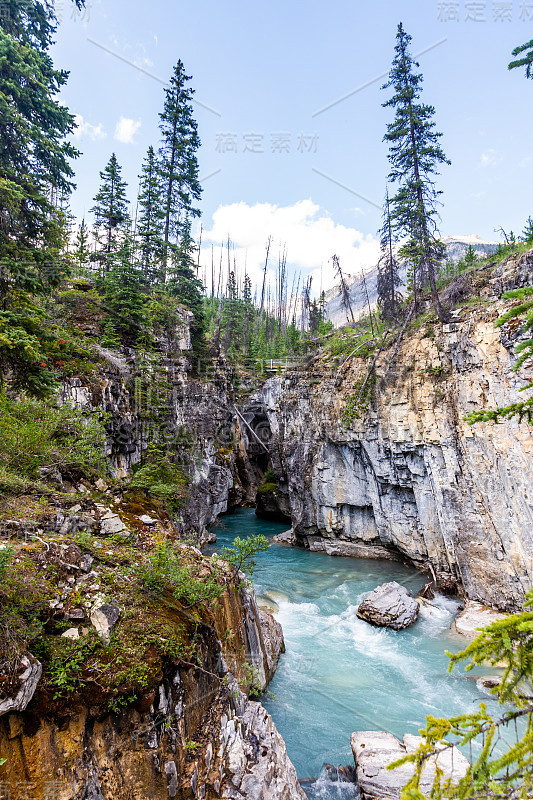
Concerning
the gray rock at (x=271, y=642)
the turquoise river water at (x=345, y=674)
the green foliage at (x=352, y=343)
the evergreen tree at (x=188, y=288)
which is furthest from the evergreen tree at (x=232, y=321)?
the gray rock at (x=271, y=642)

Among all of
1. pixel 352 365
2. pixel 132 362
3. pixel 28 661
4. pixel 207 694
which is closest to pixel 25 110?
pixel 132 362

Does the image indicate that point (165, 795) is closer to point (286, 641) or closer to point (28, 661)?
point (28, 661)

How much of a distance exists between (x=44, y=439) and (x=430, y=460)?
13676 millimetres

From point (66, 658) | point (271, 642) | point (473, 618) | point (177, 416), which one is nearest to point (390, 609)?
point (473, 618)

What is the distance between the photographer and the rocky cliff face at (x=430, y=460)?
11.8 m

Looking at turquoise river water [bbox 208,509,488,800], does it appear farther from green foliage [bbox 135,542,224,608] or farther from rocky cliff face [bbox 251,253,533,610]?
green foliage [bbox 135,542,224,608]

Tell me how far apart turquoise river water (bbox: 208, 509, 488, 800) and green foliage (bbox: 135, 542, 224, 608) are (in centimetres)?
322

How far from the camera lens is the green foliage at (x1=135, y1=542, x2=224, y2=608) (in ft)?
19.2

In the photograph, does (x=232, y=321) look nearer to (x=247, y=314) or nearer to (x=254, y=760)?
(x=247, y=314)

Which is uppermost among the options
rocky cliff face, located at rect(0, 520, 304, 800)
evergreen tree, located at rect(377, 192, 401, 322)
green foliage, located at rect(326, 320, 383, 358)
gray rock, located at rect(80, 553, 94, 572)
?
evergreen tree, located at rect(377, 192, 401, 322)

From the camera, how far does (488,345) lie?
40.9 ft

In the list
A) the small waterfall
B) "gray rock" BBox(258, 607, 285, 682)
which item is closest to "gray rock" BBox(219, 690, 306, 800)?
the small waterfall

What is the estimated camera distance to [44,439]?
7.71 metres

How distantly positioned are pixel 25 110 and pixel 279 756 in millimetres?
14514
